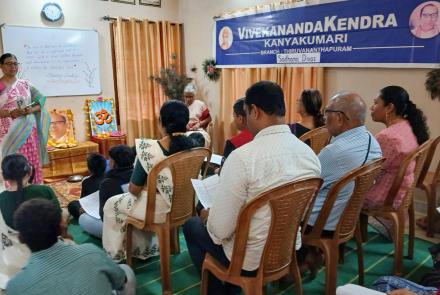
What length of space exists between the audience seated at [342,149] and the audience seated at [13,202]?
1.36m

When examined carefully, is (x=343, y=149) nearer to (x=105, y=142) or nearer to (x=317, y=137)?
(x=317, y=137)

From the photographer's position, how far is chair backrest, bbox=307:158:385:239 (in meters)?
1.67

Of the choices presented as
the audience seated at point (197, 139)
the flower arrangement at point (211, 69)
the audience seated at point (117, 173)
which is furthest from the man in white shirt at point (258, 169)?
the flower arrangement at point (211, 69)

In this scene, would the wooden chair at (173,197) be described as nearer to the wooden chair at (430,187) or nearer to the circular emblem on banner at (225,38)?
the wooden chair at (430,187)

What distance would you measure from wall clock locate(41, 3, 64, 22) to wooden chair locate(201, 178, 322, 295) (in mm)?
4077

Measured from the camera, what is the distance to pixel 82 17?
469 cm

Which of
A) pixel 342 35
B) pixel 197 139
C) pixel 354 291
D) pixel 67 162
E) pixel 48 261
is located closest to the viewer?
pixel 48 261

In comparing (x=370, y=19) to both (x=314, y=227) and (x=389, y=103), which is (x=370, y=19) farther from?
(x=314, y=227)

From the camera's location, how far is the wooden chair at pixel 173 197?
74.5 inches

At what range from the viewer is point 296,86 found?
4.00m

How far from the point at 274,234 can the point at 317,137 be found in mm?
1329

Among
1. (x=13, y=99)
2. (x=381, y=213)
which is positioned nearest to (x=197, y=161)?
(x=381, y=213)

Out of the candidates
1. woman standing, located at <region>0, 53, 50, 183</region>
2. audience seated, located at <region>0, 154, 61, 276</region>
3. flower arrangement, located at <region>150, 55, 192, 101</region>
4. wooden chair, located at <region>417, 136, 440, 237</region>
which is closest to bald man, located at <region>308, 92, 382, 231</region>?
wooden chair, located at <region>417, 136, 440, 237</region>

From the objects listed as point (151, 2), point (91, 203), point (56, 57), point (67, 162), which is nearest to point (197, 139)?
point (91, 203)
